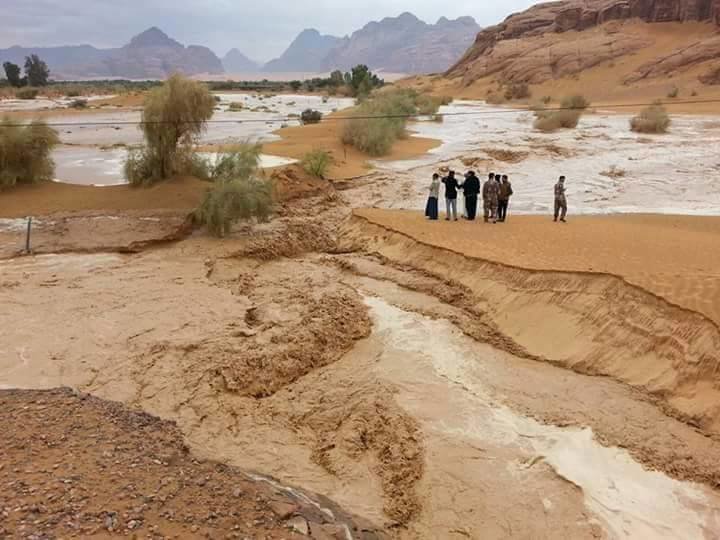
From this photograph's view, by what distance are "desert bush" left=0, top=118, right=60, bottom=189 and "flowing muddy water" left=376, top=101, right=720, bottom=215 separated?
10.6 m

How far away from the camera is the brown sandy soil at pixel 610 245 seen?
1019 cm

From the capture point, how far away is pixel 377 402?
8.80 metres

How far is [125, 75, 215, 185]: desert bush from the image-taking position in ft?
64.8

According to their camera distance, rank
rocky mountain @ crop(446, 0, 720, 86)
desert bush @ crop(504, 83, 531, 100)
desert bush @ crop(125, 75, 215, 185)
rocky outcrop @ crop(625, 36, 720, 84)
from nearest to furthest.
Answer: desert bush @ crop(125, 75, 215, 185) → rocky outcrop @ crop(625, 36, 720, 84) → rocky mountain @ crop(446, 0, 720, 86) → desert bush @ crop(504, 83, 531, 100)

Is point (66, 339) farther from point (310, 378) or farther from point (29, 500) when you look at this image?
point (29, 500)

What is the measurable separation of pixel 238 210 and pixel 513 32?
241 feet

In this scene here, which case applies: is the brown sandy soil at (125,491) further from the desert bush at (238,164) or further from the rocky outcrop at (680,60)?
the rocky outcrop at (680,60)

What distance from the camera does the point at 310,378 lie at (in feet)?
31.8

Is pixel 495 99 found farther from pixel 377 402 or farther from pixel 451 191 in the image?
pixel 377 402

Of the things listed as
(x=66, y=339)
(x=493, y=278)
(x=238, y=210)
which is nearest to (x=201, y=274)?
(x=238, y=210)

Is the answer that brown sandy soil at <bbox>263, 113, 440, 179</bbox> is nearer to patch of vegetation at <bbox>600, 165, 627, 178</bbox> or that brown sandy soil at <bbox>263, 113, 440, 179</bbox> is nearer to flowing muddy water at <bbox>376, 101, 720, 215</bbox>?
flowing muddy water at <bbox>376, 101, 720, 215</bbox>

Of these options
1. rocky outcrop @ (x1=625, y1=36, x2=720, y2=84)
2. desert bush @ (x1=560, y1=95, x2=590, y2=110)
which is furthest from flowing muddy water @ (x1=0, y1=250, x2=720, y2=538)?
rocky outcrop @ (x1=625, y1=36, x2=720, y2=84)

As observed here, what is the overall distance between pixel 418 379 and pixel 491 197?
283 inches

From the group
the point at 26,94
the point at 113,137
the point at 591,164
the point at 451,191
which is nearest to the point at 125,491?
the point at 451,191
